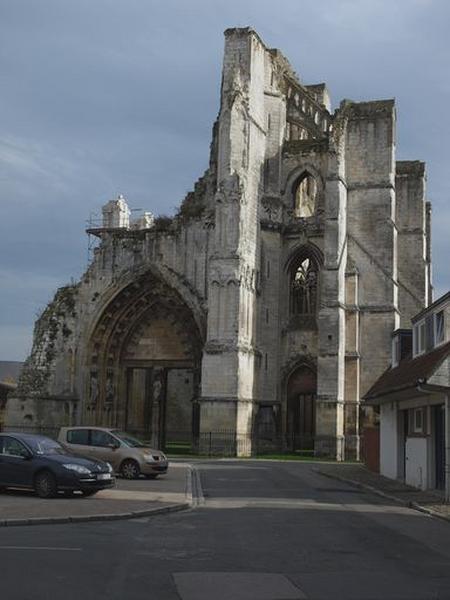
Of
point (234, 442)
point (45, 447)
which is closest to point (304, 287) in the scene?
point (234, 442)

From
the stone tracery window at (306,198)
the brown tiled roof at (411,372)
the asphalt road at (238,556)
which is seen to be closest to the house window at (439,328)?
the brown tiled roof at (411,372)

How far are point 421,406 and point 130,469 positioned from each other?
314 inches

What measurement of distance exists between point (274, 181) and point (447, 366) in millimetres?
26993

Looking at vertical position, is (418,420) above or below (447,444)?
above

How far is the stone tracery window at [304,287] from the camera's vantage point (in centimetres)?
4359

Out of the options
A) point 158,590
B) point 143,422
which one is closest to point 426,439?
point 158,590

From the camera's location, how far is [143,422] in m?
54.7

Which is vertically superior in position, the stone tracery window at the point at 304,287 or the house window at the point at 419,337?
the stone tracery window at the point at 304,287

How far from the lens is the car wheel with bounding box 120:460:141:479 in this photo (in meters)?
22.6

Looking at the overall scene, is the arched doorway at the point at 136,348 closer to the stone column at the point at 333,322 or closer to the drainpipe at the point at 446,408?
the stone column at the point at 333,322

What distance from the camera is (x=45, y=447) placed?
56.6 ft

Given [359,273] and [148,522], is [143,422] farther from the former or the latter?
[148,522]

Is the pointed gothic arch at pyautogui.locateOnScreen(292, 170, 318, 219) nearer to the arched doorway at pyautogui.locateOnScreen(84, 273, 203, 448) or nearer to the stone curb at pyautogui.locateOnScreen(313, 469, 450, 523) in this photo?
the arched doorway at pyautogui.locateOnScreen(84, 273, 203, 448)

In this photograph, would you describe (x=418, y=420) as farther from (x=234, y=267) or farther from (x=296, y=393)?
(x=296, y=393)
